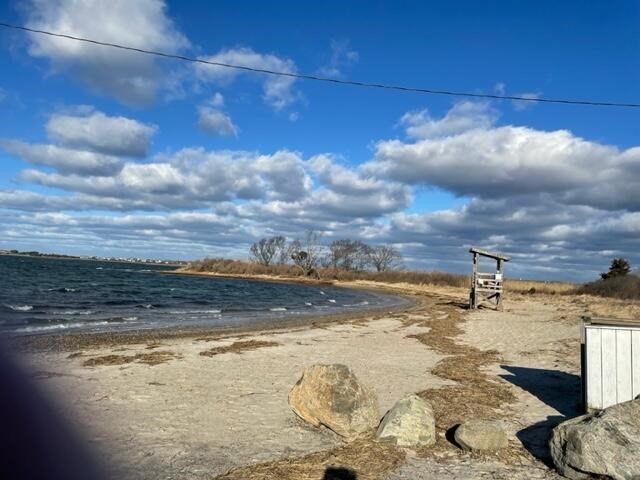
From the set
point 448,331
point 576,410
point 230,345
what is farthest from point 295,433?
point 448,331

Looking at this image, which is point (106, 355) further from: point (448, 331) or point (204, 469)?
point (448, 331)

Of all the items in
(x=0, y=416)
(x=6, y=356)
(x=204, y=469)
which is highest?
(x=6, y=356)

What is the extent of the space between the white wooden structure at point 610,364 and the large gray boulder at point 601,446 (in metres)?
1.53

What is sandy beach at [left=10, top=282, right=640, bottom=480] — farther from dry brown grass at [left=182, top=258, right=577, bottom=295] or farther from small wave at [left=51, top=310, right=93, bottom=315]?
dry brown grass at [left=182, top=258, right=577, bottom=295]

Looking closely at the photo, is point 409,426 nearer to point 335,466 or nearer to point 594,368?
point 335,466

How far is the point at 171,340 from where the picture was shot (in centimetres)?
1550

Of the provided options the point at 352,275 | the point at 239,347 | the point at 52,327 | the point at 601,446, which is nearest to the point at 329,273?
the point at 352,275

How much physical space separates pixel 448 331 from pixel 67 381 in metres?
13.6

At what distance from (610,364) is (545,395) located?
2067 millimetres

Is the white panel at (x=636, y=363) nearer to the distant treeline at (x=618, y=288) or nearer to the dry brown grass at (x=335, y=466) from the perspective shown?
the dry brown grass at (x=335, y=466)

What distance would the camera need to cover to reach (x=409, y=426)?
6160 mm

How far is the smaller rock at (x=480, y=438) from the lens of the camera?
5914 millimetres

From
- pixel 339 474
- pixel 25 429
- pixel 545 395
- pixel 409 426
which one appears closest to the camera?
pixel 25 429

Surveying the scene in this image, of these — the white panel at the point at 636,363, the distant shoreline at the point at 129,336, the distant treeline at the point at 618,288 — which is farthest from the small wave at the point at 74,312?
the distant treeline at the point at 618,288
